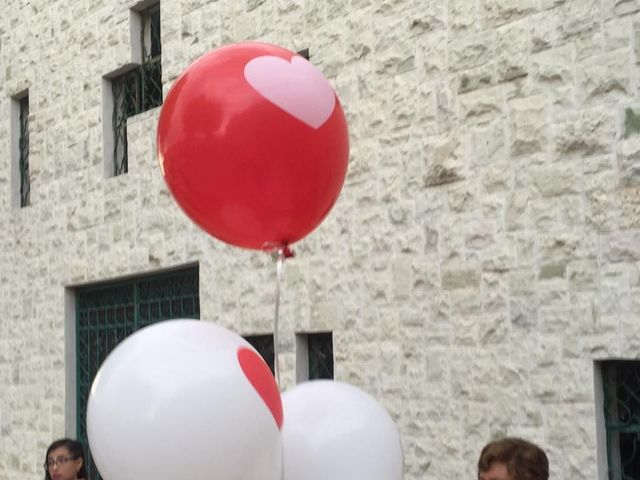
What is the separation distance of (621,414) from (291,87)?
8.24 ft

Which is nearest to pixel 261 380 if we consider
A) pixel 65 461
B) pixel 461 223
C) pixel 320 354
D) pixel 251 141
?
pixel 251 141

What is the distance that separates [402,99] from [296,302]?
145 cm

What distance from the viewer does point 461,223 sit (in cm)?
562

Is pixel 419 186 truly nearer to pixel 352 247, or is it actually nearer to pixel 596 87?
pixel 352 247

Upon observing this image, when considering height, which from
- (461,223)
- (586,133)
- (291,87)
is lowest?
(461,223)

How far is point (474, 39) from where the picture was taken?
562 cm

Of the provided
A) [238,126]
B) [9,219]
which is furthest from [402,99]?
[9,219]

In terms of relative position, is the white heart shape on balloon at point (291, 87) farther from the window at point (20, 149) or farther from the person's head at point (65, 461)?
the window at point (20, 149)

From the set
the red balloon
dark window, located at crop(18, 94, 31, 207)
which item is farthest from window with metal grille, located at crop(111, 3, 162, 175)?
the red balloon

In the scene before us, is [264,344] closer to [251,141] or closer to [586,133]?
[586,133]

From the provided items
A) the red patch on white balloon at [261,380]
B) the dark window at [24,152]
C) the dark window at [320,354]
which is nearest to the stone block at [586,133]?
the dark window at [320,354]

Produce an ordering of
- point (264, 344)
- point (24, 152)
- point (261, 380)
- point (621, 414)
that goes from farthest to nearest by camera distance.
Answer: point (24, 152)
point (264, 344)
point (621, 414)
point (261, 380)

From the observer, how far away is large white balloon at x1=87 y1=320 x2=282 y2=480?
8.89ft

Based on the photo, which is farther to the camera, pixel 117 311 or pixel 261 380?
pixel 117 311
